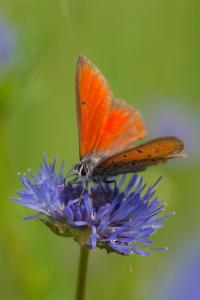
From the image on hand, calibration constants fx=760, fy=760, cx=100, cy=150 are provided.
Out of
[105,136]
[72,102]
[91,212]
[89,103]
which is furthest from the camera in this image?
[72,102]

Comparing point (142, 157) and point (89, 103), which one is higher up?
point (89, 103)

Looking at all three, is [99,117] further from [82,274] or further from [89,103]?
[82,274]

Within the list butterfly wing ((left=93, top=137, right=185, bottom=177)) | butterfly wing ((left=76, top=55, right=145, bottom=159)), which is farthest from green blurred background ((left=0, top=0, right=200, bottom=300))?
butterfly wing ((left=93, top=137, right=185, bottom=177))

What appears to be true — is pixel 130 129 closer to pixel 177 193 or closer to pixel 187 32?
pixel 177 193

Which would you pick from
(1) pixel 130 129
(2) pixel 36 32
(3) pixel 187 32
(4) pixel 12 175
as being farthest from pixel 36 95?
(3) pixel 187 32

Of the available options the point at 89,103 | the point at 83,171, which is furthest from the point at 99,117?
the point at 83,171

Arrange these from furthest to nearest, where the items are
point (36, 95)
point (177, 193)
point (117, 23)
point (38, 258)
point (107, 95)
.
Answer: point (117, 23) < point (177, 193) < point (36, 95) < point (38, 258) < point (107, 95)

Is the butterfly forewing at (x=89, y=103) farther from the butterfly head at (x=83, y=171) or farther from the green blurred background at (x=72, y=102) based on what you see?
the green blurred background at (x=72, y=102)
